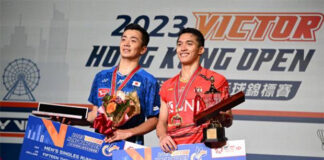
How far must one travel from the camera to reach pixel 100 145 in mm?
2277

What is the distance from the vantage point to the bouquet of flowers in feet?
7.28

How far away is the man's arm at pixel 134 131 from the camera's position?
2275 mm

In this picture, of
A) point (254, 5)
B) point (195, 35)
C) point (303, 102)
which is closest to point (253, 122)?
point (303, 102)

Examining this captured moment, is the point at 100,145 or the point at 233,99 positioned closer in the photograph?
the point at 233,99

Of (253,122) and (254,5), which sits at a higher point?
(254,5)

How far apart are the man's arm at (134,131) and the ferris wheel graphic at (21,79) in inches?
81.4

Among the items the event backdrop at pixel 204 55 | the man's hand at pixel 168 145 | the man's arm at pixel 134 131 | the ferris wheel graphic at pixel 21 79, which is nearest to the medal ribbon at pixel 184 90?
the man's arm at pixel 134 131

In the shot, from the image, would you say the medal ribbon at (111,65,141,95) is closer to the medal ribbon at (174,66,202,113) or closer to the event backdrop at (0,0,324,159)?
the medal ribbon at (174,66,202,113)

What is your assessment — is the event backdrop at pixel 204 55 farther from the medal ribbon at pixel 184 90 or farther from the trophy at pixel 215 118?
the trophy at pixel 215 118

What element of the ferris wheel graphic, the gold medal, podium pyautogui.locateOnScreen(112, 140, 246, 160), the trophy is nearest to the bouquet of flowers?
podium pyautogui.locateOnScreen(112, 140, 246, 160)

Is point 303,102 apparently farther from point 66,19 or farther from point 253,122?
point 66,19

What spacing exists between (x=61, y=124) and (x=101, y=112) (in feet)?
0.99

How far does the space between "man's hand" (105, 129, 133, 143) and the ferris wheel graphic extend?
215 cm

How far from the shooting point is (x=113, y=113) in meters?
2.22
